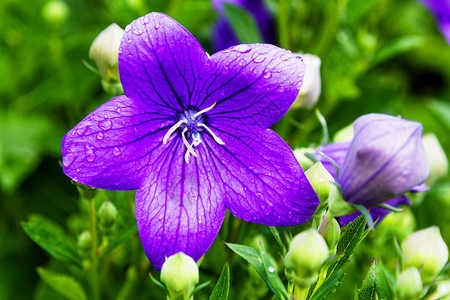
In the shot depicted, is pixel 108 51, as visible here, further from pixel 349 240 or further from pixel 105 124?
pixel 349 240

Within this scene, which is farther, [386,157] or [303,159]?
[303,159]

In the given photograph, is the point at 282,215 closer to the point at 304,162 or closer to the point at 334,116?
the point at 304,162

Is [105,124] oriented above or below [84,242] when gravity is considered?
above

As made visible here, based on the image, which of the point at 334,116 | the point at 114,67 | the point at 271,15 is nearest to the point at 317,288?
the point at 114,67

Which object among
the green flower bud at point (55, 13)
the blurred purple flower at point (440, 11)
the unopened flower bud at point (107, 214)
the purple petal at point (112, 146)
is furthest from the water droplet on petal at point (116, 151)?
the blurred purple flower at point (440, 11)

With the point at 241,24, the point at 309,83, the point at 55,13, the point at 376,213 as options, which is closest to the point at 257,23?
the point at 241,24

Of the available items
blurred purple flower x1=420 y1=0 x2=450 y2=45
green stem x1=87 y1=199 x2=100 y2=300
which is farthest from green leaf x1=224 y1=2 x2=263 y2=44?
blurred purple flower x1=420 y1=0 x2=450 y2=45
